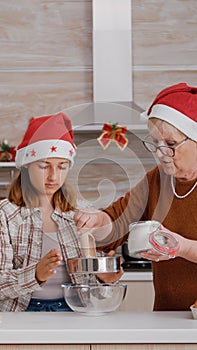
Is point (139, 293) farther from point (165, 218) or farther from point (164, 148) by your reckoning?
point (164, 148)

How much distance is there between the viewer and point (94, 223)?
170cm

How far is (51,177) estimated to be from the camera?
1716mm

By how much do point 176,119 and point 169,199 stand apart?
0.22m

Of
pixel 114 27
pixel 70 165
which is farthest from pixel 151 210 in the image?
pixel 114 27

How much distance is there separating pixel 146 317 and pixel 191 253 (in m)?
0.18

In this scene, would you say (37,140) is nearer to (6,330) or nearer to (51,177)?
(51,177)

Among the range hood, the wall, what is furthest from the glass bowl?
the wall

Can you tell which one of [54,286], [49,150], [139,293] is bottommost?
[139,293]

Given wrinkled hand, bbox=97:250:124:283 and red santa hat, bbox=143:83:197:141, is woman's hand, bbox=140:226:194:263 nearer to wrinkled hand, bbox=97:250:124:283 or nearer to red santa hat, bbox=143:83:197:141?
wrinkled hand, bbox=97:250:124:283

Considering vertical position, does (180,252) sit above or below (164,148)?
below

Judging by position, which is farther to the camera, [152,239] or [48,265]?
[48,265]

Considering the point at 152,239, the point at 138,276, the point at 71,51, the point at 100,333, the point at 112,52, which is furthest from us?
the point at 71,51

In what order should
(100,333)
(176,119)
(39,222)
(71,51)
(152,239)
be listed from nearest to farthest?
(100,333), (152,239), (176,119), (39,222), (71,51)

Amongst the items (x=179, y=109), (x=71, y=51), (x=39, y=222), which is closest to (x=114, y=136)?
(x=179, y=109)
